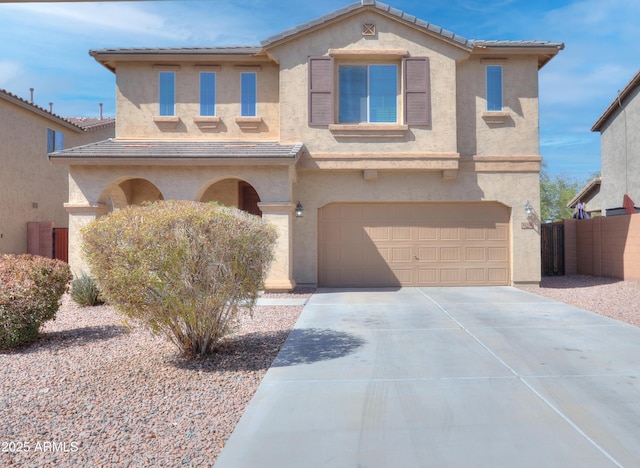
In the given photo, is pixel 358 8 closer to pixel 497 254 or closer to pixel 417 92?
pixel 417 92

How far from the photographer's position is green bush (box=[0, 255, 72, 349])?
7078 millimetres

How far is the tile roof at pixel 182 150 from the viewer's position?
12641mm

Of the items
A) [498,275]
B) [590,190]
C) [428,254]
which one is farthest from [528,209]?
[590,190]

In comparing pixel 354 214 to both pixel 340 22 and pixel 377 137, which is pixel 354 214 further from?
pixel 340 22

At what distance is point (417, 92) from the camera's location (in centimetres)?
1373

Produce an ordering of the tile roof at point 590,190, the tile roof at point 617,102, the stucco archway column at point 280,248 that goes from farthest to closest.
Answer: the tile roof at point 590,190, the tile roof at point 617,102, the stucco archway column at point 280,248

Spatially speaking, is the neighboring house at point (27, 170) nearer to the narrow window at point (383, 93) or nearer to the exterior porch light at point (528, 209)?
the narrow window at point (383, 93)

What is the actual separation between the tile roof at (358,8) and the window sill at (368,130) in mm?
2743

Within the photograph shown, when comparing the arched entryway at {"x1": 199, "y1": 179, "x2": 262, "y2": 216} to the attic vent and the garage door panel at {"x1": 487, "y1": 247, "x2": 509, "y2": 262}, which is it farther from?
the garage door panel at {"x1": 487, "y1": 247, "x2": 509, "y2": 262}

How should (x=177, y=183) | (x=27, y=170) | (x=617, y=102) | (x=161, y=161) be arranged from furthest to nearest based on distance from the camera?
(x=617, y=102)
(x=27, y=170)
(x=177, y=183)
(x=161, y=161)

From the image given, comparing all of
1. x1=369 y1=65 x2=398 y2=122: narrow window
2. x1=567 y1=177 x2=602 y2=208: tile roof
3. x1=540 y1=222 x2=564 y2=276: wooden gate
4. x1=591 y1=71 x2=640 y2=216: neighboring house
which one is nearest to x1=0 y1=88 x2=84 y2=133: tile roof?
x1=369 y1=65 x2=398 y2=122: narrow window

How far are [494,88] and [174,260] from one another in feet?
38.1

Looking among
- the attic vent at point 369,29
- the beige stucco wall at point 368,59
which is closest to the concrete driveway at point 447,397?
the beige stucco wall at point 368,59

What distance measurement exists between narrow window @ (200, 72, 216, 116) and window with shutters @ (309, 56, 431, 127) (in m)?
2.98
